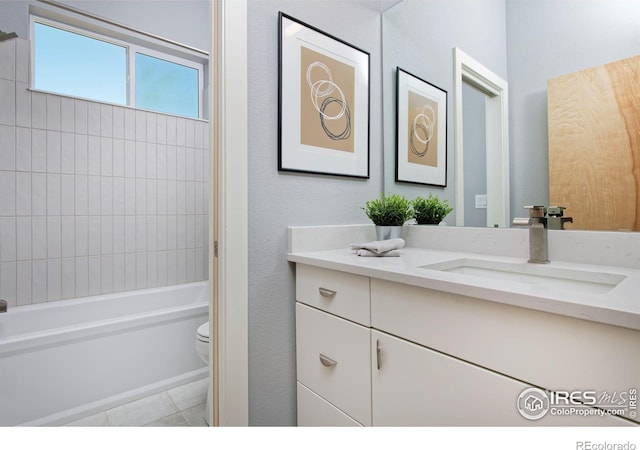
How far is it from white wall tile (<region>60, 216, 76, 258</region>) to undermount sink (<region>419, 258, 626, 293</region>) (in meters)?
2.30

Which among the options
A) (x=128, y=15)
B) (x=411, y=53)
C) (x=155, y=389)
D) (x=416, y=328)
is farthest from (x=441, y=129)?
(x=128, y=15)

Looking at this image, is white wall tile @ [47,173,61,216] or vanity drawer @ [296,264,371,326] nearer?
vanity drawer @ [296,264,371,326]

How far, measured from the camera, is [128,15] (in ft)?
7.82

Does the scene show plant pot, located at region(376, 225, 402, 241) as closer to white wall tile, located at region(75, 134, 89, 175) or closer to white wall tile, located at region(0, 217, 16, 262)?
white wall tile, located at region(75, 134, 89, 175)

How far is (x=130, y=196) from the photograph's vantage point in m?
2.38

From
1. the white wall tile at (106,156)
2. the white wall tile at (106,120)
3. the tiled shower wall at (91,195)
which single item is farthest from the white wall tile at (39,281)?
the white wall tile at (106,120)

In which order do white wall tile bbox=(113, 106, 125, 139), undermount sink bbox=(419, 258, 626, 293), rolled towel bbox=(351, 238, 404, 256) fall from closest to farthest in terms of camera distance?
undermount sink bbox=(419, 258, 626, 293)
rolled towel bbox=(351, 238, 404, 256)
white wall tile bbox=(113, 106, 125, 139)

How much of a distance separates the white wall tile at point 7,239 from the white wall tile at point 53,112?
0.64 m

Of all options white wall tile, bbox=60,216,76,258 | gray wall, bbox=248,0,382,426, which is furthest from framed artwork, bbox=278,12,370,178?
white wall tile, bbox=60,216,76,258

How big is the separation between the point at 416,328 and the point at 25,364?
6.07 feet

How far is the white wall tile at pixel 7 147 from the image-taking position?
6.39 ft

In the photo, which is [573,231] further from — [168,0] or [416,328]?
[168,0]

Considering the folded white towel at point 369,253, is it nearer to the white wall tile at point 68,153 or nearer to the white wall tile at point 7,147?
the white wall tile at point 68,153

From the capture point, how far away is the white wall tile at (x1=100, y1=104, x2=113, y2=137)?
2252mm
